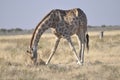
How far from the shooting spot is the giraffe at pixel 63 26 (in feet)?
59.3

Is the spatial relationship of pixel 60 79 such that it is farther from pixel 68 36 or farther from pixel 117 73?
pixel 68 36

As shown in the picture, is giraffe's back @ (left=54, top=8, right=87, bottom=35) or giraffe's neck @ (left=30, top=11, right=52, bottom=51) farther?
giraffe's back @ (left=54, top=8, right=87, bottom=35)

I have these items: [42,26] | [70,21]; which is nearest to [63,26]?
[70,21]

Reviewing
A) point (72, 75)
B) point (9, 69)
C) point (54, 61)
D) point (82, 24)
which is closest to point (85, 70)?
point (72, 75)

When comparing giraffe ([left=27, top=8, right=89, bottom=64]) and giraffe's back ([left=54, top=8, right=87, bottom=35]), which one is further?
giraffe's back ([left=54, top=8, right=87, bottom=35])

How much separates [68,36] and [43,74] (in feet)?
12.6

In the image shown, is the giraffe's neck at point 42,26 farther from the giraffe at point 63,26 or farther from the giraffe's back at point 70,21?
the giraffe's back at point 70,21

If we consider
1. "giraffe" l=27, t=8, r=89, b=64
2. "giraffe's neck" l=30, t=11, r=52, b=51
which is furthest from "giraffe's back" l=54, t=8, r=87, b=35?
"giraffe's neck" l=30, t=11, r=52, b=51

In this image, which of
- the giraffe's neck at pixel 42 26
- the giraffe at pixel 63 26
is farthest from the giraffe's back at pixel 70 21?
the giraffe's neck at pixel 42 26

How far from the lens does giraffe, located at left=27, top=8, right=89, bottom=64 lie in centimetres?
1808

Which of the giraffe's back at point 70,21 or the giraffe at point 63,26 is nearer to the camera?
the giraffe at point 63,26

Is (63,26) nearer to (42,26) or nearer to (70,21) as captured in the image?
(70,21)

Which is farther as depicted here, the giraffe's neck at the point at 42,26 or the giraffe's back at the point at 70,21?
the giraffe's back at the point at 70,21

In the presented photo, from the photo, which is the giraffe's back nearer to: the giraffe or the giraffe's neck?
the giraffe
